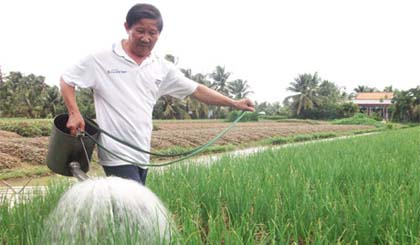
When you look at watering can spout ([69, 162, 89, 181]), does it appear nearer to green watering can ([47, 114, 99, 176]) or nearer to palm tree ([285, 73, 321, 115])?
green watering can ([47, 114, 99, 176])

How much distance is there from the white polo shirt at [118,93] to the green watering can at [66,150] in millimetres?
83

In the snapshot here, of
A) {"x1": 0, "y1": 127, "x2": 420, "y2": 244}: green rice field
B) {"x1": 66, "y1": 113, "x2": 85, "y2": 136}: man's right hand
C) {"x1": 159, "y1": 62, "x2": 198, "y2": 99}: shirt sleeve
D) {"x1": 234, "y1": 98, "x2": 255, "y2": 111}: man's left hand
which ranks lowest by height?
{"x1": 0, "y1": 127, "x2": 420, "y2": 244}: green rice field

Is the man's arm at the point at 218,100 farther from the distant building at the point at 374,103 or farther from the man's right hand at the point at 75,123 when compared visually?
the distant building at the point at 374,103

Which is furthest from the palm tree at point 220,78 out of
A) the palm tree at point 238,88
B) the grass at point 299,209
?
the grass at point 299,209

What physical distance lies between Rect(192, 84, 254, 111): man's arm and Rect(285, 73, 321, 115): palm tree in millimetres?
37009

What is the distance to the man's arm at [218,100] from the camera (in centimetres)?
232

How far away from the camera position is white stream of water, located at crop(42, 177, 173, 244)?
1.34 metres

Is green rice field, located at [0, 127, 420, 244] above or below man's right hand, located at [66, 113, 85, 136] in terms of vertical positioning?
below

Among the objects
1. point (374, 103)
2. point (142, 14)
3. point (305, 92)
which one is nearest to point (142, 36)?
point (142, 14)

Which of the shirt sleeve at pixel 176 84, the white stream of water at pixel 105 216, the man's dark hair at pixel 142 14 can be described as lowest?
the white stream of water at pixel 105 216

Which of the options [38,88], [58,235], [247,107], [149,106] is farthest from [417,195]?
[38,88]

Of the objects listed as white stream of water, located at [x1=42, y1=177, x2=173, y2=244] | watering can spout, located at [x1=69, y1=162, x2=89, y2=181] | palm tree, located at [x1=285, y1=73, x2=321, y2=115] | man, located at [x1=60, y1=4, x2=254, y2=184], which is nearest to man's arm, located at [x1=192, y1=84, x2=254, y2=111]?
man, located at [x1=60, y1=4, x2=254, y2=184]

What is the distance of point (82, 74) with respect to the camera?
1.97 meters

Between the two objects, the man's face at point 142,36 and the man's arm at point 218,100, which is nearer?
the man's face at point 142,36
